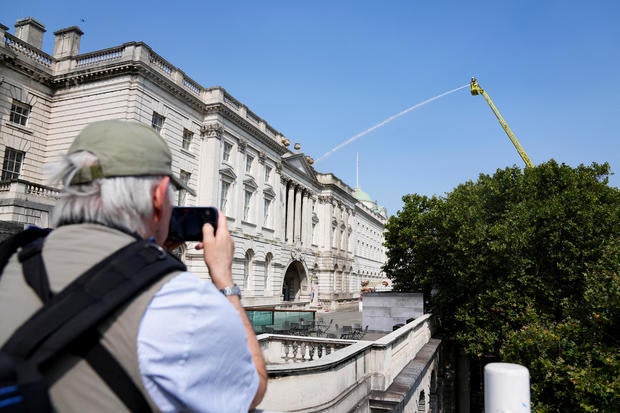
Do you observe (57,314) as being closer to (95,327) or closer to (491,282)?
(95,327)

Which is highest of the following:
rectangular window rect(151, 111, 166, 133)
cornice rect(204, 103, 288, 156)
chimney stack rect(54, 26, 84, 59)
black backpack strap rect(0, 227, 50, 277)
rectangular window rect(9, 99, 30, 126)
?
chimney stack rect(54, 26, 84, 59)

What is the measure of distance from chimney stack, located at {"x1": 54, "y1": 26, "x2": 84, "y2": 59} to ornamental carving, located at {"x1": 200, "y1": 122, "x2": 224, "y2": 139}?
8.45 meters

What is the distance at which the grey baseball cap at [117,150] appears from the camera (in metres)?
1.51

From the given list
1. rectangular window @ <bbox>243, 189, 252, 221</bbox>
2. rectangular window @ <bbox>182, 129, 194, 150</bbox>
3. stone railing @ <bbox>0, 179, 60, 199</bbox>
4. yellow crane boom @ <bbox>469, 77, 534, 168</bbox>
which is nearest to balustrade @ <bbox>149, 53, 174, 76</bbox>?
rectangular window @ <bbox>182, 129, 194, 150</bbox>

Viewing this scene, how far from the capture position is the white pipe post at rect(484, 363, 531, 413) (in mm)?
3105

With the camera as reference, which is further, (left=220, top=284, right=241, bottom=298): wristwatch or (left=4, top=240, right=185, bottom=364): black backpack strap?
(left=220, top=284, right=241, bottom=298): wristwatch

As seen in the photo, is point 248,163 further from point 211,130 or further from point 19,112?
point 19,112

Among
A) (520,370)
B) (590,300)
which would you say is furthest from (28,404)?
(590,300)

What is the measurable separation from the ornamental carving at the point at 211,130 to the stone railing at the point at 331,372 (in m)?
19.5

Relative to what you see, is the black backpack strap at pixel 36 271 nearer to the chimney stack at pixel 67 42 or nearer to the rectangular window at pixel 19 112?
the rectangular window at pixel 19 112

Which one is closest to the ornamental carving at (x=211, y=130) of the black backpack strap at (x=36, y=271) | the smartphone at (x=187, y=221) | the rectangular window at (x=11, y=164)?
the rectangular window at (x=11, y=164)

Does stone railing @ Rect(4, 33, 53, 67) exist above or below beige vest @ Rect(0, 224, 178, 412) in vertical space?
above

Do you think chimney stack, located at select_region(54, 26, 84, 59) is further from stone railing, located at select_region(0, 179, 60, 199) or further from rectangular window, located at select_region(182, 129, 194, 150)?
stone railing, located at select_region(0, 179, 60, 199)

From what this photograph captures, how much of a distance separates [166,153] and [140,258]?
49 cm
